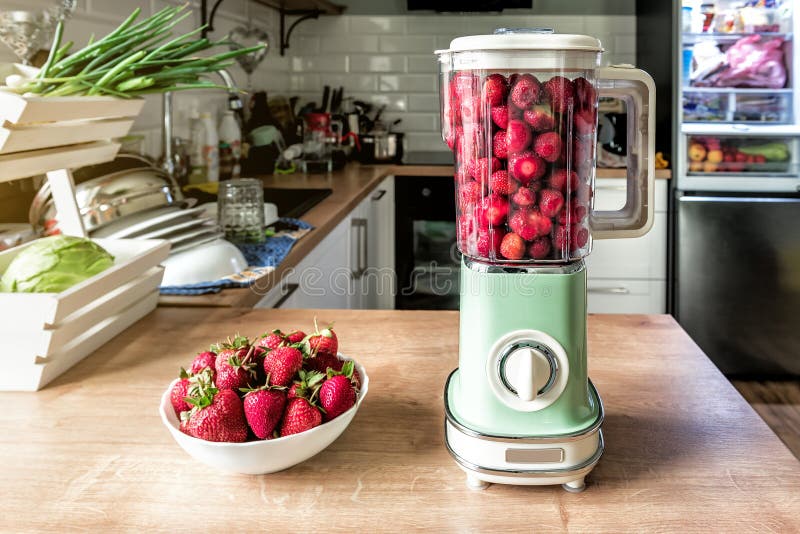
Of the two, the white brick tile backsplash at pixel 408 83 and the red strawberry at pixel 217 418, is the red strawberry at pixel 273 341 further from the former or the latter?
the white brick tile backsplash at pixel 408 83

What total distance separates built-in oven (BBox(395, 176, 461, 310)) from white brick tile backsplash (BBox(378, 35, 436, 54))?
0.87 metres

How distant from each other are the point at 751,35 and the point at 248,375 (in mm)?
3060

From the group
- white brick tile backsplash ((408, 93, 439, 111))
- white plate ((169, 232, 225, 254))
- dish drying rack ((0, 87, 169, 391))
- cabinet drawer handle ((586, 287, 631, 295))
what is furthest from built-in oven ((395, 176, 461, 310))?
→ dish drying rack ((0, 87, 169, 391))

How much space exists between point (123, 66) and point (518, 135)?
596 millimetres

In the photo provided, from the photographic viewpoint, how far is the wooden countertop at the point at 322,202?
1.36m

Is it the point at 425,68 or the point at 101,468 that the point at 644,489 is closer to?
the point at 101,468

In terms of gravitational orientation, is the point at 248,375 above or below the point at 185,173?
below

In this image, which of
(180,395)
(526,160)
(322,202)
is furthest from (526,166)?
(322,202)

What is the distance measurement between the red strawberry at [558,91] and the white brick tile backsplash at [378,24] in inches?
136

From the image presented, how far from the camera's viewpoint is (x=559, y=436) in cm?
69

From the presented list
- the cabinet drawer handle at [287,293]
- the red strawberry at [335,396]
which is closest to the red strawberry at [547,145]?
the red strawberry at [335,396]

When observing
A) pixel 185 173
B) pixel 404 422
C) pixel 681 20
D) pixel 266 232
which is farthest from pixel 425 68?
pixel 404 422

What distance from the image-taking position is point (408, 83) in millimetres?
4027

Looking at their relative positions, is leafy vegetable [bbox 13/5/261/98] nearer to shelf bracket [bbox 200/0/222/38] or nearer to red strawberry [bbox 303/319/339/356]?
red strawberry [bbox 303/319/339/356]
